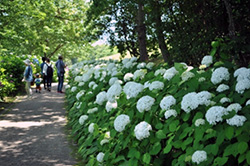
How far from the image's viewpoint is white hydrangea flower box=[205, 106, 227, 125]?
2.87 metres

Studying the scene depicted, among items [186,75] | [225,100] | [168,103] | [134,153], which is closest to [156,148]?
[134,153]

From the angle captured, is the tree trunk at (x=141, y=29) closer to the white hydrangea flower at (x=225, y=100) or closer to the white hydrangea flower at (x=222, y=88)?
the white hydrangea flower at (x=222, y=88)

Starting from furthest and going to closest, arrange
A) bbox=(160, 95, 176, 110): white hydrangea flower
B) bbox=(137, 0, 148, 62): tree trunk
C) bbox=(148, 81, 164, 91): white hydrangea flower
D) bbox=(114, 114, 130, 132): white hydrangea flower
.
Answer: bbox=(137, 0, 148, 62): tree trunk, bbox=(148, 81, 164, 91): white hydrangea flower, bbox=(114, 114, 130, 132): white hydrangea flower, bbox=(160, 95, 176, 110): white hydrangea flower

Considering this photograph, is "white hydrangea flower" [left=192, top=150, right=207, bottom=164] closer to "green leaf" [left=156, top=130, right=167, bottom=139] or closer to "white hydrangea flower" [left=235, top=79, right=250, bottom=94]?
"green leaf" [left=156, top=130, right=167, bottom=139]

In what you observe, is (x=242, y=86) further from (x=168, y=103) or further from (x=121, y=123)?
(x=121, y=123)

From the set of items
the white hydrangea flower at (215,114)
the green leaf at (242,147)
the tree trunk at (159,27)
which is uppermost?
the tree trunk at (159,27)

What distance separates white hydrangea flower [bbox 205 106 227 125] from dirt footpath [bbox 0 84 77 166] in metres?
3.13

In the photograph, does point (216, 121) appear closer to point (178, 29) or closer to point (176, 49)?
point (176, 49)

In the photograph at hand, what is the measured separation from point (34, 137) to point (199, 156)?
16.8 ft

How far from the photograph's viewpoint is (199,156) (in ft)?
9.32

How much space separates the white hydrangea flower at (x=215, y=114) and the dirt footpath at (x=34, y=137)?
313 cm

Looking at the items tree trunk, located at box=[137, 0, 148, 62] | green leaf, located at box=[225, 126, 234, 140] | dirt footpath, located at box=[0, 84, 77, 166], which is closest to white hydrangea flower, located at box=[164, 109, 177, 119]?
green leaf, located at box=[225, 126, 234, 140]

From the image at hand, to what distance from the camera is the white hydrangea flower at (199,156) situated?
2.83 metres

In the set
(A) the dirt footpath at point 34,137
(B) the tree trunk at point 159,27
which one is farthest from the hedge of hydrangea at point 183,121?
(B) the tree trunk at point 159,27
